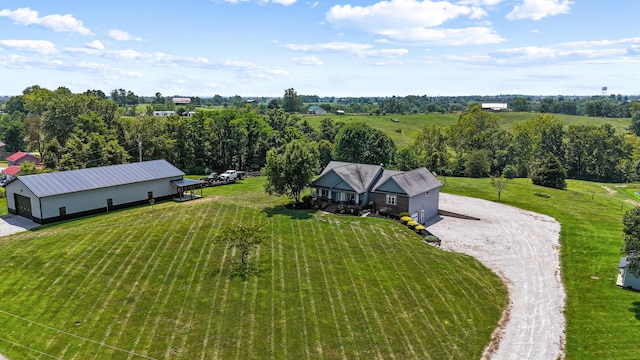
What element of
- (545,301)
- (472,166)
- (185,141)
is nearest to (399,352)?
(545,301)

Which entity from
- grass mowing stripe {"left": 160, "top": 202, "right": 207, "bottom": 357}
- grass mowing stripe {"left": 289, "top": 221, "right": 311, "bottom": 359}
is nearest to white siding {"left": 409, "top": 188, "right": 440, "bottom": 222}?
grass mowing stripe {"left": 289, "top": 221, "right": 311, "bottom": 359}

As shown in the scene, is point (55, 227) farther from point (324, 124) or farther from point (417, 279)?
point (324, 124)

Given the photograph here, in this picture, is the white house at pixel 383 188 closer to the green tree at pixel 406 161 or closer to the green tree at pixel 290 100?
the green tree at pixel 406 161

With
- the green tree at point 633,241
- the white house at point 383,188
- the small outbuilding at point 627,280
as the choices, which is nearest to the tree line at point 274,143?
the white house at point 383,188

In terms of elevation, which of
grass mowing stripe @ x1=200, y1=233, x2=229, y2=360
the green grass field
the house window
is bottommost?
grass mowing stripe @ x1=200, y1=233, x2=229, y2=360

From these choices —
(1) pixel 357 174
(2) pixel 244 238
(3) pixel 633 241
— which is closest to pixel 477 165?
(1) pixel 357 174

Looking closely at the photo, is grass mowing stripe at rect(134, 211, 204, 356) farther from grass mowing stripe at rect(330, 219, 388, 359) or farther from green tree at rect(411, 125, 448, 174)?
green tree at rect(411, 125, 448, 174)

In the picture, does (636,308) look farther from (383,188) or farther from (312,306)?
(383,188)
